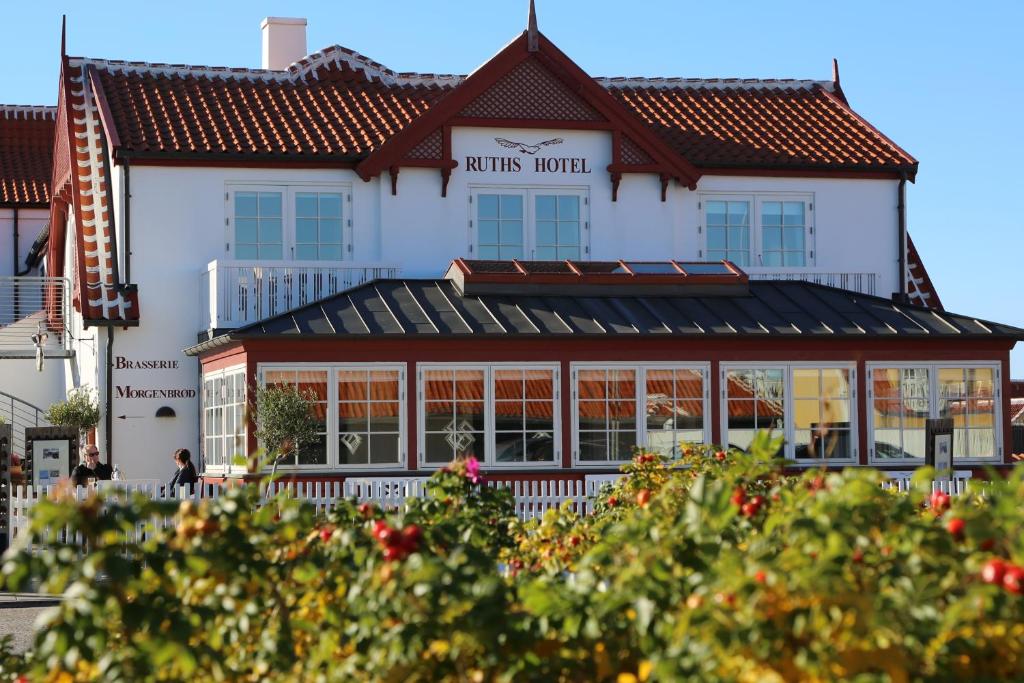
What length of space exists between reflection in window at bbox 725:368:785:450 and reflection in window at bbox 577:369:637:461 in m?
1.60

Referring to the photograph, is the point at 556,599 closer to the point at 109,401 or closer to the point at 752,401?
the point at 752,401

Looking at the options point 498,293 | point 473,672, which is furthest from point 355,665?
point 498,293

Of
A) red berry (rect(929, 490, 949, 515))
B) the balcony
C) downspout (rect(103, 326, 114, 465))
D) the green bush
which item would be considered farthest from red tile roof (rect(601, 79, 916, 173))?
the green bush

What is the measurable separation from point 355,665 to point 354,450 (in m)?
18.3

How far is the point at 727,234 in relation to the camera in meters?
28.9

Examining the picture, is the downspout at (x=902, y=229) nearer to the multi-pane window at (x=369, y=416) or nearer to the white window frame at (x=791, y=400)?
the white window frame at (x=791, y=400)

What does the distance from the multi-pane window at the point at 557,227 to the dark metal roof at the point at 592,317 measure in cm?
273

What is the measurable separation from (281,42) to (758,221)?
→ 1060cm

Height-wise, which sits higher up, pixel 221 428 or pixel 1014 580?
pixel 221 428

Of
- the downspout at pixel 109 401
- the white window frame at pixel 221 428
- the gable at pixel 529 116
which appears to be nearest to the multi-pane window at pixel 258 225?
the gable at pixel 529 116

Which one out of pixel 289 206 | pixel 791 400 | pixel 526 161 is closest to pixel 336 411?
pixel 289 206

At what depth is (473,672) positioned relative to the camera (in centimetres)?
542

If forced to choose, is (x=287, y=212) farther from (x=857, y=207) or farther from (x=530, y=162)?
(x=857, y=207)

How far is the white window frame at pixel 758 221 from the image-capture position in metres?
28.8
